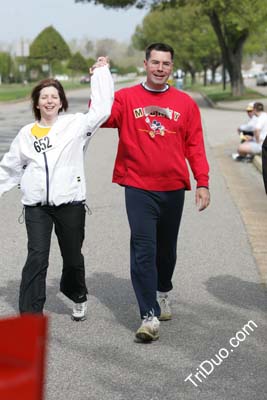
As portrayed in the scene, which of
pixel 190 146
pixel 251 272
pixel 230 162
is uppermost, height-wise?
pixel 190 146

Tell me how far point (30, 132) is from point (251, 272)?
8.85 ft

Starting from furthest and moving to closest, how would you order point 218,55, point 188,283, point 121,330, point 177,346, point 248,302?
point 218,55 < point 188,283 < point 248,302 < point 121,330 < point 177,346

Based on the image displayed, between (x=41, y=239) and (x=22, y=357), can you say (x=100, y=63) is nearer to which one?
(x=41, y=239)

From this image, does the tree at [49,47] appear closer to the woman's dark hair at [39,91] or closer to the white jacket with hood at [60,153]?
the woman's dark hair at [39,91]

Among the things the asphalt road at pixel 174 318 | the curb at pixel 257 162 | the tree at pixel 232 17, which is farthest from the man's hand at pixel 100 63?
the tree at pixel 232 17

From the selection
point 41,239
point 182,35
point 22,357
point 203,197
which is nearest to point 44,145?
point 41,239

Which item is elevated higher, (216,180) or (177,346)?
(177,346)

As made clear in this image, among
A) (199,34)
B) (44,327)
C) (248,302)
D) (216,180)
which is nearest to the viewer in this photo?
(44,327)

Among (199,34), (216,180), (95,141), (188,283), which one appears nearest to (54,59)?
(199,34)

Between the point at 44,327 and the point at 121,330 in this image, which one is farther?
the point at 121,330

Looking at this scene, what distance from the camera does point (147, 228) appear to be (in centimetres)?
486

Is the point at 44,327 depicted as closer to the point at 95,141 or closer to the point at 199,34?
the point at 95,141

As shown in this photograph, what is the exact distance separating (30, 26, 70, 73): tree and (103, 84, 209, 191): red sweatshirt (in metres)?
99.6

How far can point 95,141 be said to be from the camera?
67.2ft
